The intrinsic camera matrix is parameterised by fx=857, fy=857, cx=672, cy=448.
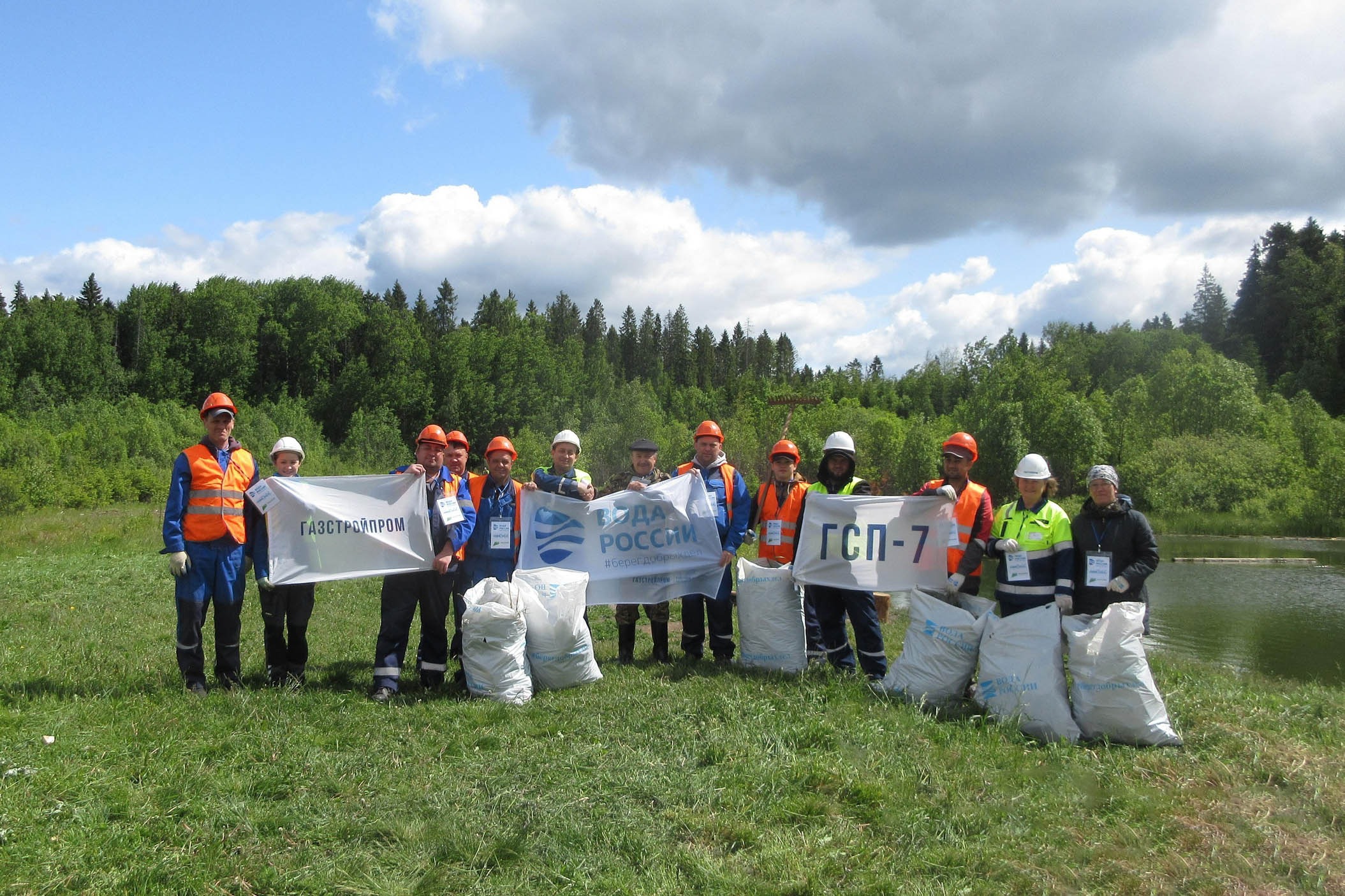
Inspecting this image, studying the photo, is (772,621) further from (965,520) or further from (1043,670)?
(1043,670)

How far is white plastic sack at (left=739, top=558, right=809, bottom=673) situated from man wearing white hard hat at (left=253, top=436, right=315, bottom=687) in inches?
141

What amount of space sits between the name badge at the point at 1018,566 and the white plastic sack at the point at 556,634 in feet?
10.7

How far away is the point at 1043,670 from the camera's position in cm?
577

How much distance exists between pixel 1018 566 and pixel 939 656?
892 mm

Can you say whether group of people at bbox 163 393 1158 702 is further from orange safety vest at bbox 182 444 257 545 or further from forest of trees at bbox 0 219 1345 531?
forest of trees at bbox 0 219 1345 531

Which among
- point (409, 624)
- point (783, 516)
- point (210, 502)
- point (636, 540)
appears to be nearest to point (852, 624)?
point (783, 516)

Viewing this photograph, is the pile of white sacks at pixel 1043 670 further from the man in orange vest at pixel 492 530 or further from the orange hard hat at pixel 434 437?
the orange hard hat at pixel 434 437

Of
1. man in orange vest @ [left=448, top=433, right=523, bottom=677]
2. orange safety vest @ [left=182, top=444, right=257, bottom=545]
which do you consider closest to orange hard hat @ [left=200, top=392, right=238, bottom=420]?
orange safety vest @ [left=182, top=444, right=257, bottom=545]

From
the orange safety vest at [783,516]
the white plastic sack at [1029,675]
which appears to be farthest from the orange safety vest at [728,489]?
the white plastic sack at [1029,675]

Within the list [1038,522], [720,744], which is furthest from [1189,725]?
[720,744]

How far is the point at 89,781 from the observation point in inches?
183

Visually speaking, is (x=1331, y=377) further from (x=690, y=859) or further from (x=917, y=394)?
(x=690, y=859)

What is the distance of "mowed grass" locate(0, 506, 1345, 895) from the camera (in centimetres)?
387

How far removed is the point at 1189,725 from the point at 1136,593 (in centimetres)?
92
